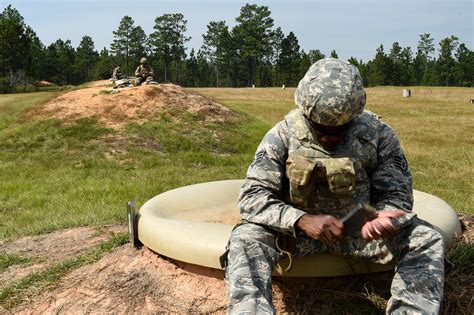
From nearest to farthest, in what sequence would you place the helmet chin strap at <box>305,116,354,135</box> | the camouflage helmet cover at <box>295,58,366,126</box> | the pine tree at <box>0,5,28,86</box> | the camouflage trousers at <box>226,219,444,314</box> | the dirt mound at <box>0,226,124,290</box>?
the camouflage trousers at <box>226,219,444,314</box>
the camouflage helmet cover at <box>295,58,366,126</box>
the helmet chin strap at <box>305,116,354,135</box>
the dirt mound at <box>0,226,124,290</box>
the pine tree at <box>0,5,28,86</box>

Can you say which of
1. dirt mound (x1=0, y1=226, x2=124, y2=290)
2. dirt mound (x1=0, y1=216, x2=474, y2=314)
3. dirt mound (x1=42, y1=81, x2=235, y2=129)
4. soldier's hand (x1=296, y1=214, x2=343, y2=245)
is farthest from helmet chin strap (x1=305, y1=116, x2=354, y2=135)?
dirt mound (x1=42, y1=81, x2=235, y2=129)

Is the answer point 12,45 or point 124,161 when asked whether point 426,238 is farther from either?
point 12,45

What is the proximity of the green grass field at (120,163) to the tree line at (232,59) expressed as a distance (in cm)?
4680

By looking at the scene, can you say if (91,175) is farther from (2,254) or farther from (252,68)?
(252,68)

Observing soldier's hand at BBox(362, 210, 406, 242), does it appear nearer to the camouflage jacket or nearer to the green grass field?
the camouflage jacket

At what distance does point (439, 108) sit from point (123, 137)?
596 inches

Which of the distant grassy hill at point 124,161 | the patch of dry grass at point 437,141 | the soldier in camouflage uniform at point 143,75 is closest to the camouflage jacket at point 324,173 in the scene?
the distant grassy hill at point 124,161

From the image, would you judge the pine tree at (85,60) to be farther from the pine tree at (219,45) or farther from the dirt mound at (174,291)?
the dirt mound at (174,291)

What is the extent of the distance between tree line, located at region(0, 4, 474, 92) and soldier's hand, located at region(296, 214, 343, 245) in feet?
187

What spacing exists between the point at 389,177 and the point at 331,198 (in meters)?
0.29

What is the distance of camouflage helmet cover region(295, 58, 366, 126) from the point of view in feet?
8.04

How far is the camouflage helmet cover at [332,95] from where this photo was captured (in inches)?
96.4

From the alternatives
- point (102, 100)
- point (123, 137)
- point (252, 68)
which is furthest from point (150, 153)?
point (252, 68)

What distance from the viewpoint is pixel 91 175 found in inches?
366
